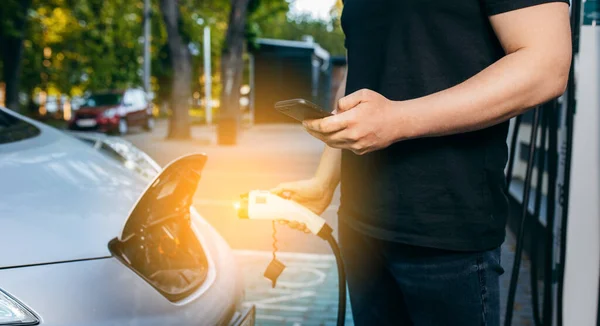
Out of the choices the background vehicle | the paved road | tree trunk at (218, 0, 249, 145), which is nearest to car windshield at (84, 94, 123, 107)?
tree trunk at (218, 0, 249, 145)

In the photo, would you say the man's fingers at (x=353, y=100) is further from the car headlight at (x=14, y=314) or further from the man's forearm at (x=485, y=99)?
the car headlight at (x=14, y=314)

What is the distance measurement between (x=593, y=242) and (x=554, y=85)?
959mm

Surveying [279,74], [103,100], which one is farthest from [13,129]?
[279,74]

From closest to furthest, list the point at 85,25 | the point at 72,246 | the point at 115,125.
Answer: the point at 72,246 < the point at 115,125 < the point at 85,25

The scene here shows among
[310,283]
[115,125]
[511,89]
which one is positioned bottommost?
[115,125]

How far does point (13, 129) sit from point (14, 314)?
1356 mm

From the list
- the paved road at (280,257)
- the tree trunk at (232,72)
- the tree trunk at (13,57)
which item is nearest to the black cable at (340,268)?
the paved road at (280,257)

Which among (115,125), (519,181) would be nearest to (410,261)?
(519,181)

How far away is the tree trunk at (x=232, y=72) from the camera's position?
1792 centimetres

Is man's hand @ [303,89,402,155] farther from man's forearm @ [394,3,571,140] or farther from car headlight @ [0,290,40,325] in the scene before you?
car headlight @ [0,290,40,325]

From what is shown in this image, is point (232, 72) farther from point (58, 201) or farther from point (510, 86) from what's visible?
point (510, 86)

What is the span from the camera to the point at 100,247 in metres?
1.83

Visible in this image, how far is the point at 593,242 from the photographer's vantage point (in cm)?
217

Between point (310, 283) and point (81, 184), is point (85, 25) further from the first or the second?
point (81, 184)
